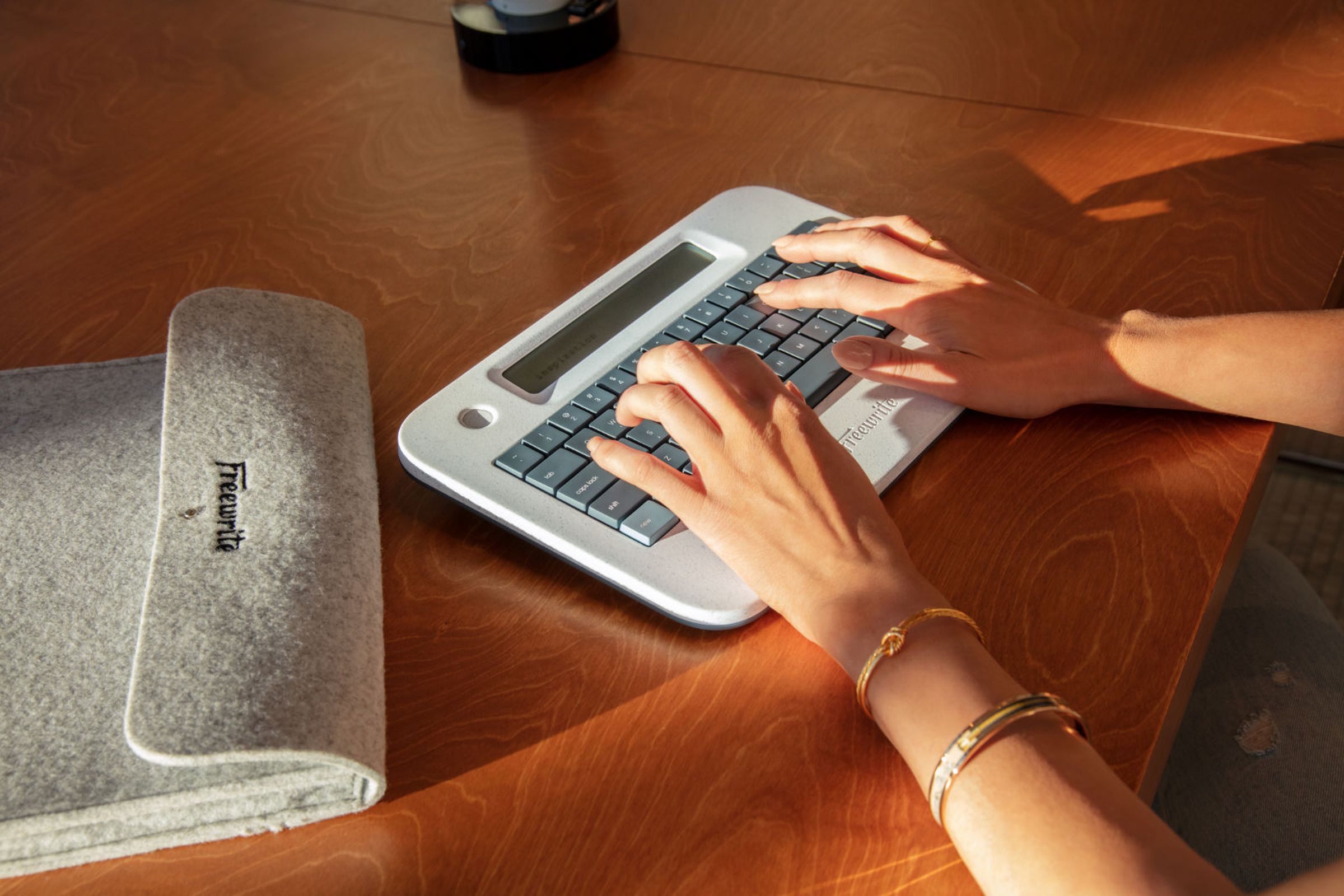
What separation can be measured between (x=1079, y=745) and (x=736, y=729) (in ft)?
0.48

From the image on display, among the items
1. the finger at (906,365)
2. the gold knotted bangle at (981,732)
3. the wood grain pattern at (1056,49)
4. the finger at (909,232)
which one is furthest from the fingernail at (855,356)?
the wood grain pattern at (1056,49)

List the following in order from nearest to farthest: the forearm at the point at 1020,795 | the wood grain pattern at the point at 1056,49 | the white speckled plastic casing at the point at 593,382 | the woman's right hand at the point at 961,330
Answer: the forearm at the point at 1020,795 → the white speckled plastic casing at the point at 593,382 → the woman's right hand at the point at 961,330 → the wood grain pattern at the point at 1056,49

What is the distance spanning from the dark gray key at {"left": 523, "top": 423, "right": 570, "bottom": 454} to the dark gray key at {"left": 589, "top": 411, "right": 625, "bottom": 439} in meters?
0.02

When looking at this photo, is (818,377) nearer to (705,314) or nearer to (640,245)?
(705,314)

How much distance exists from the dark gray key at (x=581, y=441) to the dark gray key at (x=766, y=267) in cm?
18

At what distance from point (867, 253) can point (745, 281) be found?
0.25 ft

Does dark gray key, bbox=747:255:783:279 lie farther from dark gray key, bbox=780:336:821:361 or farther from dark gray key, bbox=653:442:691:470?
dark gray key, bbox=653:442:691:470

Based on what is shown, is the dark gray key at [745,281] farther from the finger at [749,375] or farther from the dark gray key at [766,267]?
the finger at [749,375]

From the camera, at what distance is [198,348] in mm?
604

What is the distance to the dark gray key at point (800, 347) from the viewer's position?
2.19 feet

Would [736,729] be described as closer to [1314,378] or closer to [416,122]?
[1314,378]

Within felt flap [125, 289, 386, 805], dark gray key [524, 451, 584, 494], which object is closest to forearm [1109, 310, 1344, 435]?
dark gray key [524, 451, 584, 494]

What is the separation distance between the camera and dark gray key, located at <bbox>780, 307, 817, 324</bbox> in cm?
69

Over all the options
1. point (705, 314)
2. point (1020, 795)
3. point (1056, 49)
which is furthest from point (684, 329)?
point (1056, 49)
